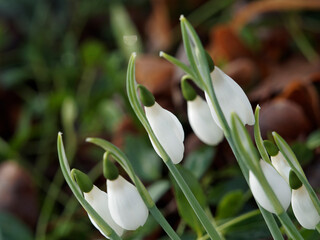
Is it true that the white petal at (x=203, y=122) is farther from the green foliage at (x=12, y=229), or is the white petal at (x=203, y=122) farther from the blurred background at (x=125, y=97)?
the green foliage at (x=12, y=229)

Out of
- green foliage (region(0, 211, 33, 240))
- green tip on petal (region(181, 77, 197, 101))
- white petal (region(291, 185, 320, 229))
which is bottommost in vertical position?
green foliage (region(0, 211, 33, 240))

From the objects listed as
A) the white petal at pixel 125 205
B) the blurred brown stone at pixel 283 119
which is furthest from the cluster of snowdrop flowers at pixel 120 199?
the blurred brown stone at pixel 283 119

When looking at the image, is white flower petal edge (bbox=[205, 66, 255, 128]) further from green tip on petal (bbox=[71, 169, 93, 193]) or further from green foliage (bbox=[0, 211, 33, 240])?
green foliage (bbox=[0, 211, 33, 240])

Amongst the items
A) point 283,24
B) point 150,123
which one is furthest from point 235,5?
point 150,123

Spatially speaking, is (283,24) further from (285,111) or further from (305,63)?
(285,111)

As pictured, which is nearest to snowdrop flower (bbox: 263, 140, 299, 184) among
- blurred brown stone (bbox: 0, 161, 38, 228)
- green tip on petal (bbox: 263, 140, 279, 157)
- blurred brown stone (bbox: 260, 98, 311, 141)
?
green tip on petal (bbox: 263, 140, 279, 157)

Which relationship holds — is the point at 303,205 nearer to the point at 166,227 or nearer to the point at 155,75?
the point at 166,227
